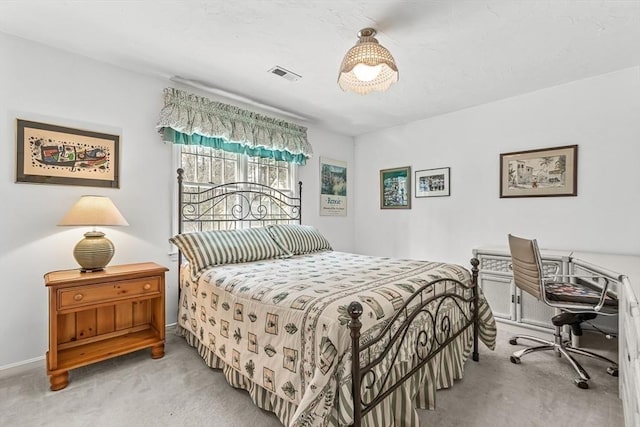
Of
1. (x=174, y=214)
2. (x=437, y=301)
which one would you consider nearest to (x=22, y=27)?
(x=174, y=214)

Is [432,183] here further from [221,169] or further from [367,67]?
[221,169]

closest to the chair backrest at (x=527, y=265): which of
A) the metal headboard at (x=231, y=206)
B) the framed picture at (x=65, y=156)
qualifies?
Result: the metal headboard at (x=231, y=206)

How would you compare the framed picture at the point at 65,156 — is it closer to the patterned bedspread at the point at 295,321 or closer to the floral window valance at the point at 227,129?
the floral window valance at the point at 227,129

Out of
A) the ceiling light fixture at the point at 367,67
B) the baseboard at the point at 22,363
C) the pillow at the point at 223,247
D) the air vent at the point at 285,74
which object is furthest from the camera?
the air vent at the point at 285,74

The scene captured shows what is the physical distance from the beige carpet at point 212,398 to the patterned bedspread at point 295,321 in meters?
0.17

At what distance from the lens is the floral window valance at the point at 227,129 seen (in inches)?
115

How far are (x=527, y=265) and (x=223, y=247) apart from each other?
8.50 feet

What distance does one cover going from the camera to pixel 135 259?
9.09ft

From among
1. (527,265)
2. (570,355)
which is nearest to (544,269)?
(527,265)

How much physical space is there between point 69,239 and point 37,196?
0.40m

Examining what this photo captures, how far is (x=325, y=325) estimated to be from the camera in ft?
4.59

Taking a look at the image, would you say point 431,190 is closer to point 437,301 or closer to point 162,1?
point 437,301

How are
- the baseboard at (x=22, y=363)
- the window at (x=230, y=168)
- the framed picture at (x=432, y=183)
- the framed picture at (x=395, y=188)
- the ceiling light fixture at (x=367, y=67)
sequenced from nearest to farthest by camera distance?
1. the ceiling light fixture at (x=367, y=67)
2. the baseboard at (x=22, y=363)
3. the window at (x=230, y=168)
4. the framed picture at (x=432, y=183)
5. the framed picture at (x=395, y=188)

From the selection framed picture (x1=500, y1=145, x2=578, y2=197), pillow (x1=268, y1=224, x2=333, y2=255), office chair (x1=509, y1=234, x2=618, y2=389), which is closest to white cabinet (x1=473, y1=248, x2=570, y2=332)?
office chair (x1=509, y1=234, x2=618, y2=389)
